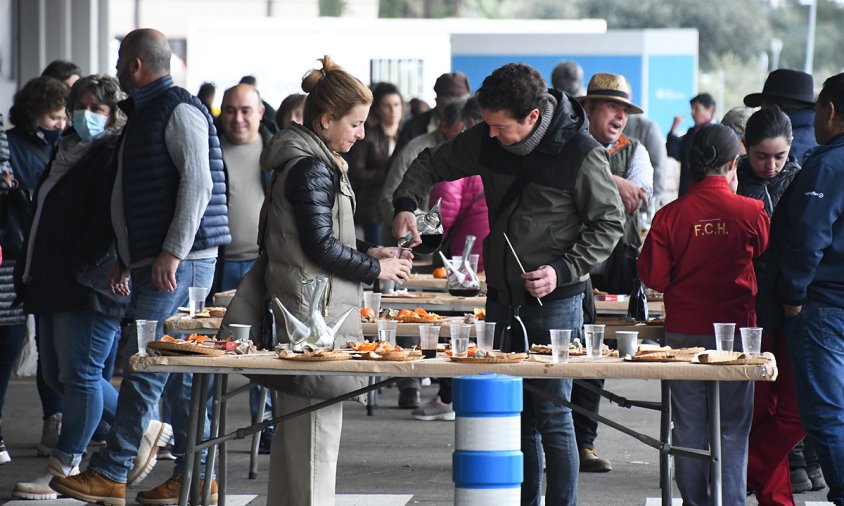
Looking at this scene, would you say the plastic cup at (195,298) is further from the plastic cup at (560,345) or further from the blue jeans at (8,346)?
the plastic cup at (560,345)

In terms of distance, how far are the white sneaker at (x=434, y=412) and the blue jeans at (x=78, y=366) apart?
3.25 meters

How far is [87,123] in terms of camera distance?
768 centimetres

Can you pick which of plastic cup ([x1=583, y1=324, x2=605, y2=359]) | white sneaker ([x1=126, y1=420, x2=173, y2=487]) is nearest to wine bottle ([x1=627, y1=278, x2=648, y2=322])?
plastic cup ([x1=583, y1=324, x2=605, y2=359])

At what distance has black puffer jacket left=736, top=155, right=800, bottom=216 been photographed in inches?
287

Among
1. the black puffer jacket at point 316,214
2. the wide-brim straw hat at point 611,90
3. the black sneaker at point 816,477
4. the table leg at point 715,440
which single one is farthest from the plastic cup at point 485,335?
the black sneaker at point 816,477

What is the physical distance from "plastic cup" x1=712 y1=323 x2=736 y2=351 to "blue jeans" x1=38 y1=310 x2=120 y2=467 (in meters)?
3.26

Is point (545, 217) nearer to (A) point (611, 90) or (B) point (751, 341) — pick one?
(B) point (751, 341)

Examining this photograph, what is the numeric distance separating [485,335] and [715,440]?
0.97 metres

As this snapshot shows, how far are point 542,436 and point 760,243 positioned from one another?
1.28 meters

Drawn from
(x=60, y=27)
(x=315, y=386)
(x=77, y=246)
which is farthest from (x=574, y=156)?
(x=60, y=27)

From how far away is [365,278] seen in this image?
233 inches

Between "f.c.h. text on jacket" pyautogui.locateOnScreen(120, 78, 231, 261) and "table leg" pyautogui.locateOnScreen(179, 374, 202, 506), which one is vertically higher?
"f.c.h. text on jacket" pyautogui.locateOnScreen(120, 78, 231, 261)

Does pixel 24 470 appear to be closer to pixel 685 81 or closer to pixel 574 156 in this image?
pixel 574 156

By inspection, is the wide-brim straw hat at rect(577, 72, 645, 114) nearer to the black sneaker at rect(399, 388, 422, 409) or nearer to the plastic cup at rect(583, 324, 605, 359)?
the plastic cup at rect(583, 324, 605, 359)
